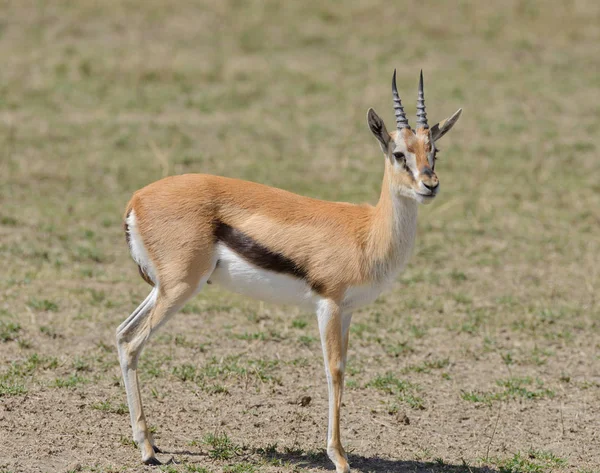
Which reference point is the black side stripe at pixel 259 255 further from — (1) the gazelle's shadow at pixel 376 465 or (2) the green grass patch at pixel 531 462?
(2) the green grass patch at pixel 531 462

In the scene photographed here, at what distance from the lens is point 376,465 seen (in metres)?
6.08

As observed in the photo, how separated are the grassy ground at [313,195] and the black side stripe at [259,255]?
1.15 m

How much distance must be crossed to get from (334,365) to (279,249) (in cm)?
75

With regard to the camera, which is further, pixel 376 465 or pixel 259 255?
pixel 376 465

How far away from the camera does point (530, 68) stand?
17.1 m

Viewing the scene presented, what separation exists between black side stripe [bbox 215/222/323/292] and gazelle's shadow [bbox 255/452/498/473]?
1.07 meters

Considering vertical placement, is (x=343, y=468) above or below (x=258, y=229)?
below

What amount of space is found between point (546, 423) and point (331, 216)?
2188 millimetres

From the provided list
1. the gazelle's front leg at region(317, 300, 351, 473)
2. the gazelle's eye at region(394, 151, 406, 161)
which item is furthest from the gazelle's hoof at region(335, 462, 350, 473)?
the gazelle's eye at region(394, 151, 406, 161)

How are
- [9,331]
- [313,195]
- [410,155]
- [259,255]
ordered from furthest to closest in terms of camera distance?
[313,195] → [9,331] → [259,255] → [410,155]

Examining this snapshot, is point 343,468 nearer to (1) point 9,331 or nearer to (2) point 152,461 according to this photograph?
(2) point 152,461

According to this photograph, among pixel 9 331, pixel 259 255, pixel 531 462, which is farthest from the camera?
pixel 9 331

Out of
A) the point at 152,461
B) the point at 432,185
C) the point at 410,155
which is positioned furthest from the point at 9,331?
the point at 432,185

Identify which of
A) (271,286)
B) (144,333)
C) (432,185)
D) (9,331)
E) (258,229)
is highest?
(432,185)
